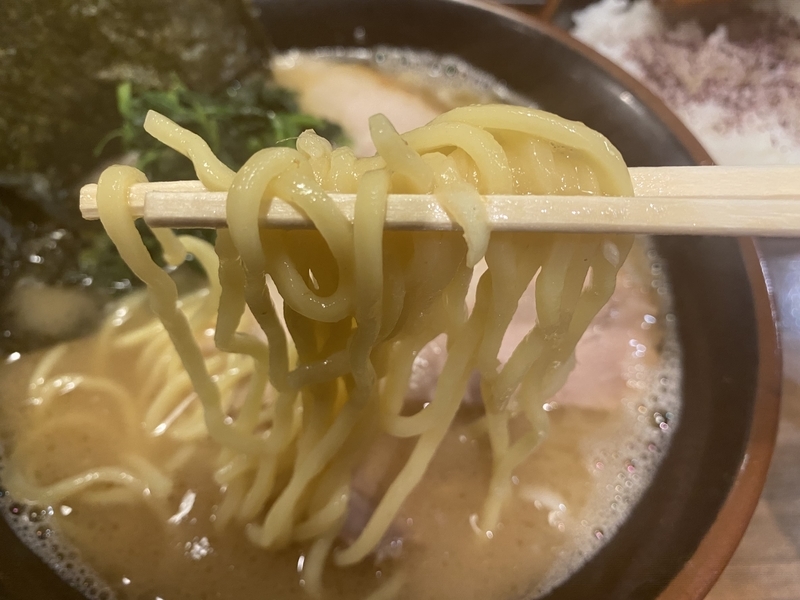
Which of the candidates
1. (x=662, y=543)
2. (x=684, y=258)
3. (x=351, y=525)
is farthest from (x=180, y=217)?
(x=684, y=258)

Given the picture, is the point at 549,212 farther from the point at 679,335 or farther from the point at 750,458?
the point at 679,335

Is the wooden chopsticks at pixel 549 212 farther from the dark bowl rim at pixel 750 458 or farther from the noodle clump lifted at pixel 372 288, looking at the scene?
the dark bowl rim at pixel 750 458

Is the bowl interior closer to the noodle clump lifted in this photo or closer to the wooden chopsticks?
the noodle clump lifted

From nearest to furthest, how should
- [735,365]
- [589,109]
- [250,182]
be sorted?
[250,182], [735,365], [589,109]

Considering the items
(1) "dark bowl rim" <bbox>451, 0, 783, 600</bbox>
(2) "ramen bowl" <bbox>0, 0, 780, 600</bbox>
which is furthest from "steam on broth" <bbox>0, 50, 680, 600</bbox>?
(1) "dark bowl rim" <bbox>451, 0, 783, 600</bbox>

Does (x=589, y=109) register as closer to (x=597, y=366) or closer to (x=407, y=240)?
(x=597, y=366)

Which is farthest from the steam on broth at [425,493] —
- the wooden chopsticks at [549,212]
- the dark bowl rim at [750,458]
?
the wooden chopsticks at [549,212]

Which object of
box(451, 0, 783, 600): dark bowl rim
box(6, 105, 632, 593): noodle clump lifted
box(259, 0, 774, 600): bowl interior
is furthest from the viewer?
box(259, 0, 774, 600): bowl interior
